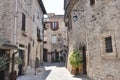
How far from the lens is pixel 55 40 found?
32594 mm

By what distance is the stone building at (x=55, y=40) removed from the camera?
32.0 meters

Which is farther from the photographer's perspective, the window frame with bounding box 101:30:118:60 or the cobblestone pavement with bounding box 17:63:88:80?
the cobblestone pavement with bounding box 17:63:88:80

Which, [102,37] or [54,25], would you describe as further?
[54,25]

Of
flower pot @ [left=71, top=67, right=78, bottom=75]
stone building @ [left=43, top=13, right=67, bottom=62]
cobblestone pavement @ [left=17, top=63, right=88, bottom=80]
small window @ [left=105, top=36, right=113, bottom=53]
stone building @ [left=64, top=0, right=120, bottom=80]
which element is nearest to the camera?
stone building @ [left=64, top=0, right=120, bottom=80]

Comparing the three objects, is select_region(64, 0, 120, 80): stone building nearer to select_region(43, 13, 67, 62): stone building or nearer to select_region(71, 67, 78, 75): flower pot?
select_region(71, 67, 78, 75): flower pot

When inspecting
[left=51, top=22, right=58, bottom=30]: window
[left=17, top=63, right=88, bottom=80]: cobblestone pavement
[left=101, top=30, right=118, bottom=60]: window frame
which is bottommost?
[left=17, top=63, right=88, bottom=80]: cobblestone pavement

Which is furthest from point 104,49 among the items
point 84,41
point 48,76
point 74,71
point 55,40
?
point 55,40

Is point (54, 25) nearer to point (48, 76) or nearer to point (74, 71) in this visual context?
point (74, 71)

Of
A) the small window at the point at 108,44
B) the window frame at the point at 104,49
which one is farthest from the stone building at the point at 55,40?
the small window at the point at 108,44

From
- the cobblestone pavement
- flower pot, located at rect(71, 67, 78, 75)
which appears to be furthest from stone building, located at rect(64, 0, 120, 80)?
flower pot, located at rect(71, 67, 78, 75)

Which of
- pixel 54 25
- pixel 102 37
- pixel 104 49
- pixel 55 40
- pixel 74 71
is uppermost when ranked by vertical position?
pixel 54 25

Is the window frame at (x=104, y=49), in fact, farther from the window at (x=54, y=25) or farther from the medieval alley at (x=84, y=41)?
the window at (x=54, y=25)

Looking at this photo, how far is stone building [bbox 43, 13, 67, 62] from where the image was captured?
32.0 metres

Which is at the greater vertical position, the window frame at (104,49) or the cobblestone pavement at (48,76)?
the window frame at (104,49)
